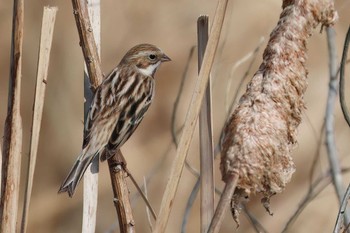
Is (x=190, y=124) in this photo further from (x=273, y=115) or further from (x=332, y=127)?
(x=332, y=127)

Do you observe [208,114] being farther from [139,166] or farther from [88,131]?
[139,166]

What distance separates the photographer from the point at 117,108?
3301mm

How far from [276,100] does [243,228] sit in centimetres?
247

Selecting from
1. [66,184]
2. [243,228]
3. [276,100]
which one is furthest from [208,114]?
[243,228]

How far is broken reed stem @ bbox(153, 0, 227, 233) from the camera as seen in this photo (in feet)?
6.73

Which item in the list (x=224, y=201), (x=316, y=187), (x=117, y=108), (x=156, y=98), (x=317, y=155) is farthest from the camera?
(x=156, y=98)

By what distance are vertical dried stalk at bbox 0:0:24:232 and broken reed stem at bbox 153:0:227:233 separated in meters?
0.39

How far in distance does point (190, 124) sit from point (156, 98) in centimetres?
250

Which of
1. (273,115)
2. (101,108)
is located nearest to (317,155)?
(101,108)

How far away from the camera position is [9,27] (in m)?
4.71

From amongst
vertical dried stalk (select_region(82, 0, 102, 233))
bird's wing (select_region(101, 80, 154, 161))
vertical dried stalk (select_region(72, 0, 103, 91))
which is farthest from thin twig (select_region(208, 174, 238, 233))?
bird's wing (select_region(101, 80, 154, 161))

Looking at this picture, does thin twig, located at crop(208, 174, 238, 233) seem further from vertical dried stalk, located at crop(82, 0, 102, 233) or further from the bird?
the bird

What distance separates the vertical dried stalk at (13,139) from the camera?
2.24m

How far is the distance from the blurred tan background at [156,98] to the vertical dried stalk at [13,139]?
2079 mm
